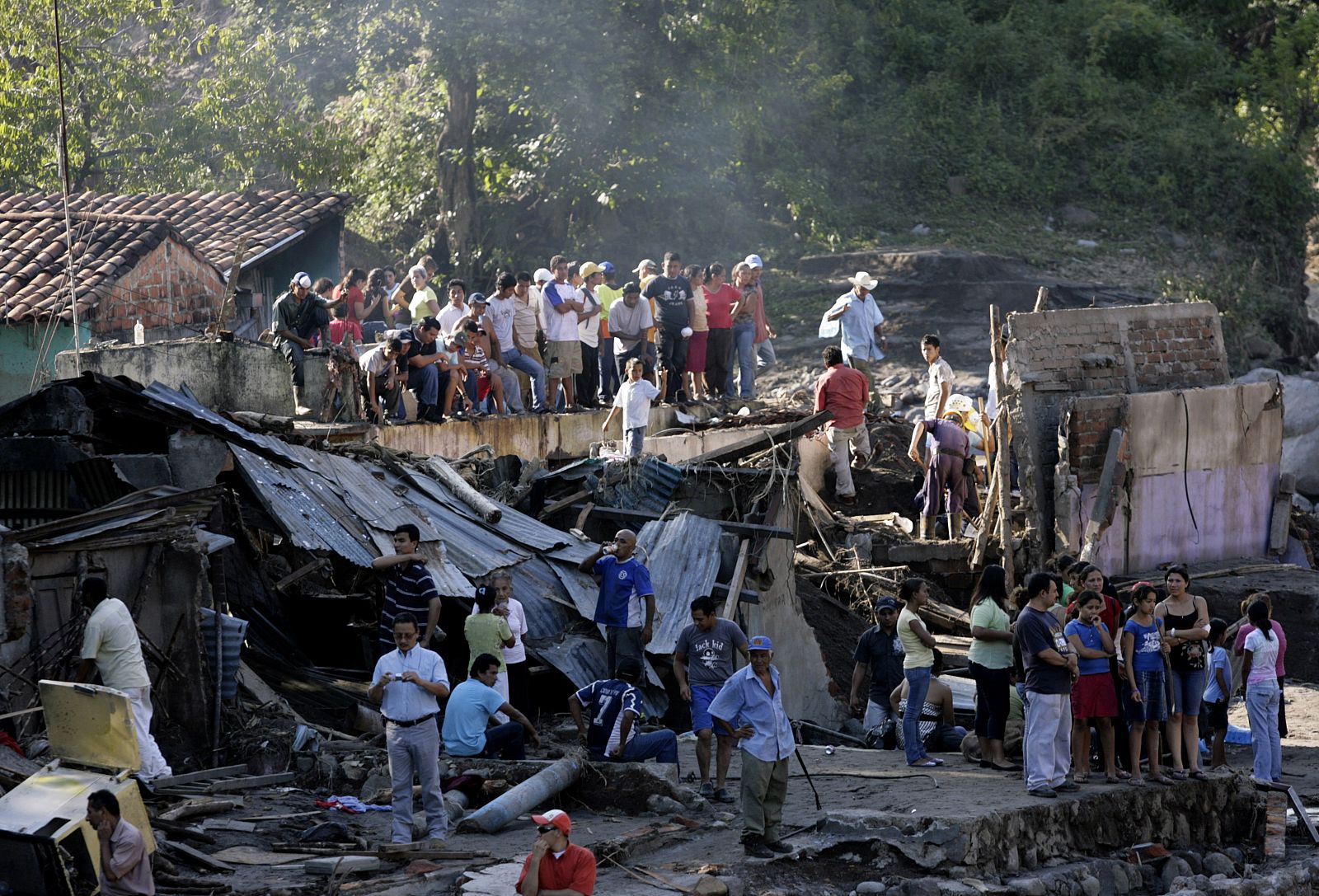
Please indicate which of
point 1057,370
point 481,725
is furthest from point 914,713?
point 1057,370

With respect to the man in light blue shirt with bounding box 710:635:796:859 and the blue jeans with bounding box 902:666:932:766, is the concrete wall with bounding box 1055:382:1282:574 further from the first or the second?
the man in light blue shirt with bounding box 710:635:796:859

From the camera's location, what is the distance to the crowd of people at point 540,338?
57.0ft

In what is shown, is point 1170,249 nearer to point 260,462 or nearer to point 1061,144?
point 1061,144

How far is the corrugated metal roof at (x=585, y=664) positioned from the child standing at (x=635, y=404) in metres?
3.98

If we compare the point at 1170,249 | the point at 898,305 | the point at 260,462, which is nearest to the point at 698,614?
the point at 260,462

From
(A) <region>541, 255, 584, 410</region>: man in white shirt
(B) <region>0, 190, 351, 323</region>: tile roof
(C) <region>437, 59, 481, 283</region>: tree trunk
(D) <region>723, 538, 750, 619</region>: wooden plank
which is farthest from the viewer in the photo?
(C) <region>437, 59, 481, 283</region>: tree trunk

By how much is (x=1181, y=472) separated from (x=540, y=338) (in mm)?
7023

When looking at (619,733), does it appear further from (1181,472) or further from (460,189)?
(460,189)

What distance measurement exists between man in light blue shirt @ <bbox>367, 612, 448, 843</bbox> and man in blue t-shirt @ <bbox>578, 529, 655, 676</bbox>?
10.9 ft

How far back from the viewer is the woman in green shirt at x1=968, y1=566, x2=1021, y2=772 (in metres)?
10.5

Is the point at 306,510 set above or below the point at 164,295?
below

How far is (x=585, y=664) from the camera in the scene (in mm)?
13336

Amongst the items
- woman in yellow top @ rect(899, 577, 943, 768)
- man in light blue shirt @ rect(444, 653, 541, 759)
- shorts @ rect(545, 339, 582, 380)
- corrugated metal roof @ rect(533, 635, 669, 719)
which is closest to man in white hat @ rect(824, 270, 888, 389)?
shorts @ rect(545, 339, 582, 380)

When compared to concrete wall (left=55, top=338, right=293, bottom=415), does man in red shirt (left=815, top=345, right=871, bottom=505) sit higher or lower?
lower
